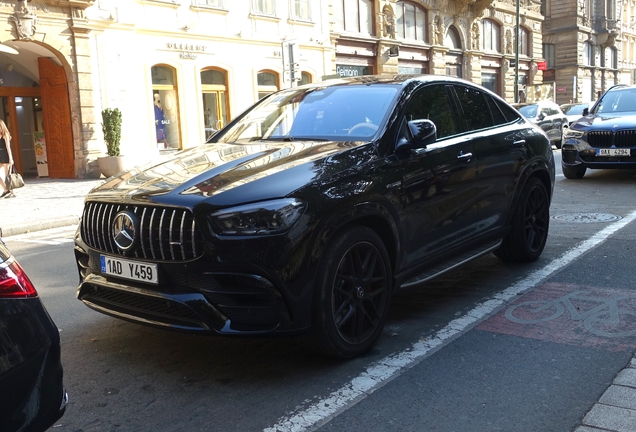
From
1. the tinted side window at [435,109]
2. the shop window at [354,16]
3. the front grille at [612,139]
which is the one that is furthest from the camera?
the shop window at [354,16]

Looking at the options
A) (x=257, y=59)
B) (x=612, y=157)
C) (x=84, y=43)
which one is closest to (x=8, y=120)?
(x=84, y=43)

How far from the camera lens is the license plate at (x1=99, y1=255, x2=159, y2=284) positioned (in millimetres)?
3582

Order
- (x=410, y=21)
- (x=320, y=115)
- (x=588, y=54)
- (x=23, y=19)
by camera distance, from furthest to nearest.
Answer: (x=588, y=54) < (x=410, y=21) < (x=23, y=19) < (x=320, y=115)

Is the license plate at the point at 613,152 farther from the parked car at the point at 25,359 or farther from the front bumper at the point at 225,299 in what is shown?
the parked car at the point at 25,359

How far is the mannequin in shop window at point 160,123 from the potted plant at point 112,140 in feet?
9.45

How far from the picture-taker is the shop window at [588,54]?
56.0 meters

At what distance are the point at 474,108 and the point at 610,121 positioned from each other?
25.6 feet

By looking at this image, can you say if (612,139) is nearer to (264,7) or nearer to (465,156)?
(465,156)

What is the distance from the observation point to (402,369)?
3760 millimetres

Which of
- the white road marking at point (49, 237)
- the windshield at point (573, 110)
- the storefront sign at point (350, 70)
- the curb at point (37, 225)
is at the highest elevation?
the storefront sign at point (350, 70)

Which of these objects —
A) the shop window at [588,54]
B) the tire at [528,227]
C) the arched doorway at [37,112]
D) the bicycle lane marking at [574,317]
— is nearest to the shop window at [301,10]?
the arched doorway at [37,112]

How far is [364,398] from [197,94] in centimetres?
1991

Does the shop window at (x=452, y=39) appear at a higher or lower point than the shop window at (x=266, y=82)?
higher

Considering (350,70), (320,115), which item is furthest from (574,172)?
(350,70)
